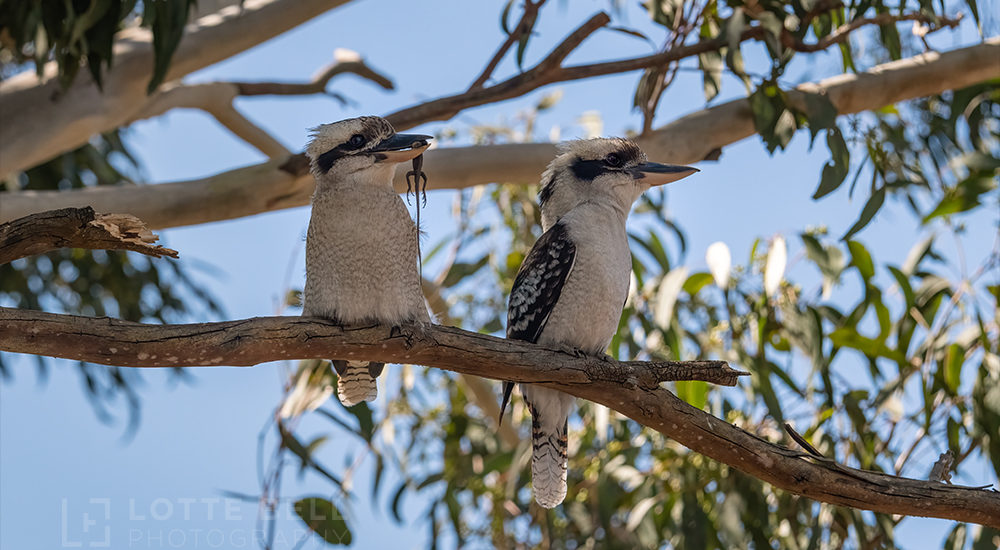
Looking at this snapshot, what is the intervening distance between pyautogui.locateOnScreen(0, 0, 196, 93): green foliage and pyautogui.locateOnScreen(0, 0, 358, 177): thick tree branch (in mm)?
317

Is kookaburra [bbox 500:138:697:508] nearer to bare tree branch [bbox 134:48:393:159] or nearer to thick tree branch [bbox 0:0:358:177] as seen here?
thick tree branch [bbox 0:0:358:177]

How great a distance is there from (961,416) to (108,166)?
431 centimetres

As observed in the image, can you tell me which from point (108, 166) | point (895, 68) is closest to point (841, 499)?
point (895, 68)

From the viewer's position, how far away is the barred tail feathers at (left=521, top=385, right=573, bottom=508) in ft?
8.18

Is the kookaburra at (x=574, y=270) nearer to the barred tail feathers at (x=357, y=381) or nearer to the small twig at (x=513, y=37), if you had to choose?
the barred tail feathers at (x=357, y=381)

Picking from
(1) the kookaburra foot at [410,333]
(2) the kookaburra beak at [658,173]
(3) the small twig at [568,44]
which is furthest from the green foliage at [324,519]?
(3) the small twig at [568,44]

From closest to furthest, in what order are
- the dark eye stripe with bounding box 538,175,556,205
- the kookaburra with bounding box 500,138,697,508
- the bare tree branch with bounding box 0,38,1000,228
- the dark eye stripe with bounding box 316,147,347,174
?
the dark eye stripe with bounding box 316,147,347,174 < the kookaburra with bounding box 500,138,697,508 < the dark eye stripe with bounding box 538,175,556,205 < the bare tree branch with bounding box 0,38,1000,228

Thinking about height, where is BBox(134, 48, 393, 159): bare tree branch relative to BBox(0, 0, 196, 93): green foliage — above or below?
above

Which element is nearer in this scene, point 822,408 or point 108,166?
point 822,408

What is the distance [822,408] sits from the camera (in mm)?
3592

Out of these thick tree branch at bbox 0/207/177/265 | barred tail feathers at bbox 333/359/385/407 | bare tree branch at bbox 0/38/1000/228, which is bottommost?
barred tail feathers at bbox 333/359/385/407

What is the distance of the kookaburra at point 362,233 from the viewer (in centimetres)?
204

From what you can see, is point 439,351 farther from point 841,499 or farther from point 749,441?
point 841,499

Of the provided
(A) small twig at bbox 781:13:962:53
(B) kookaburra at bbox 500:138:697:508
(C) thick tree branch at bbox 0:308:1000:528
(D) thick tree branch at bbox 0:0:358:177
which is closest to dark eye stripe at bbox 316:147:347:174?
(C) thick tree branch at bbox 0:308:1000:528
